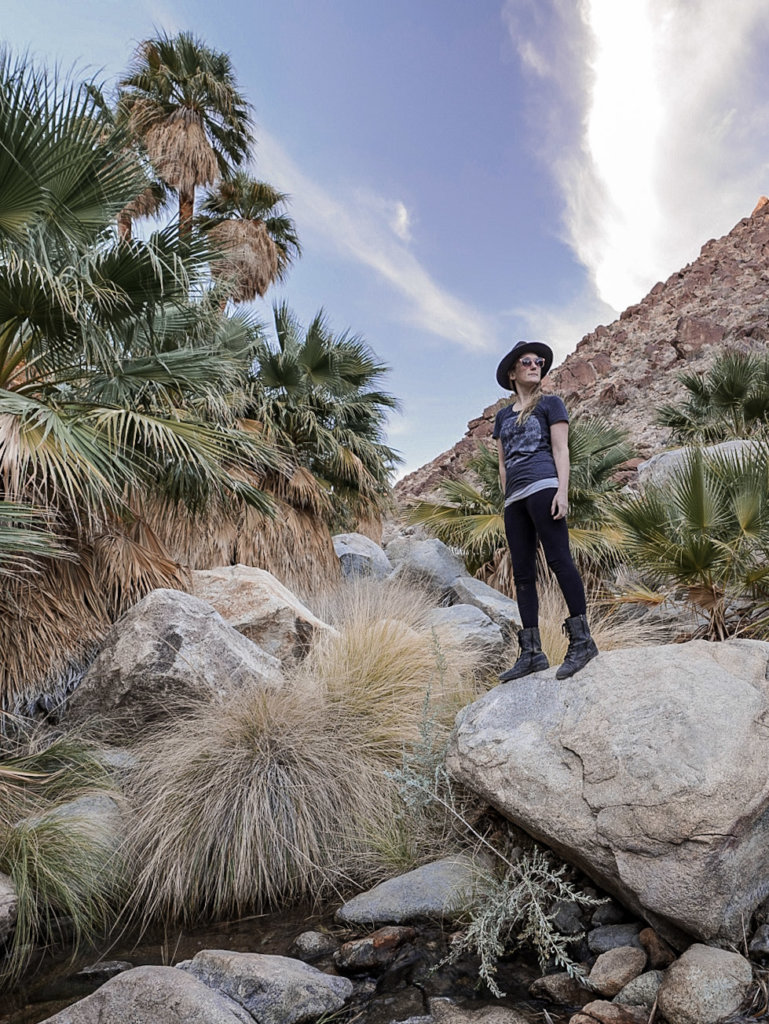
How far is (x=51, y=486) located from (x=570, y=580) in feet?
12.9

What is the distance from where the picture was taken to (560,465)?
3.59 meters

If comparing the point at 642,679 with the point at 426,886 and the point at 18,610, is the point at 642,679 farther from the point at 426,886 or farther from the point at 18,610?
the point at 18,610

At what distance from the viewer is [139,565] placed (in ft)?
18.1

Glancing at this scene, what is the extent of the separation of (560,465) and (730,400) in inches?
435

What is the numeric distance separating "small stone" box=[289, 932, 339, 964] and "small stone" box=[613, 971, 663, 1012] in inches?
52.1

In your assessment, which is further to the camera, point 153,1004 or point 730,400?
point 730,400

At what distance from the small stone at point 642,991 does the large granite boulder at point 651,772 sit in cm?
24

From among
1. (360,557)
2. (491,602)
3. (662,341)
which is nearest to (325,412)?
(360,557)

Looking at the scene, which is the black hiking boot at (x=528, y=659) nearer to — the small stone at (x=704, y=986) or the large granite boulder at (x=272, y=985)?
the small stone at (x=704, y=986)

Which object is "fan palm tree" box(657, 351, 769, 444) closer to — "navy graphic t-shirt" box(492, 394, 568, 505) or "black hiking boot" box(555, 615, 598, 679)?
"navy graphic t-shirt" box(492, 394, 568, 505)

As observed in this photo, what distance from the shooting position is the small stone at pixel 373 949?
2.92 meters

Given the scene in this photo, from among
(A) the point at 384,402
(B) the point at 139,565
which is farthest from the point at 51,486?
(A) the point at 384,402

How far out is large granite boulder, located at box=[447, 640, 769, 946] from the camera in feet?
8.31

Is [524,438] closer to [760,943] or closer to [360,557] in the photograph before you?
[760,943]
